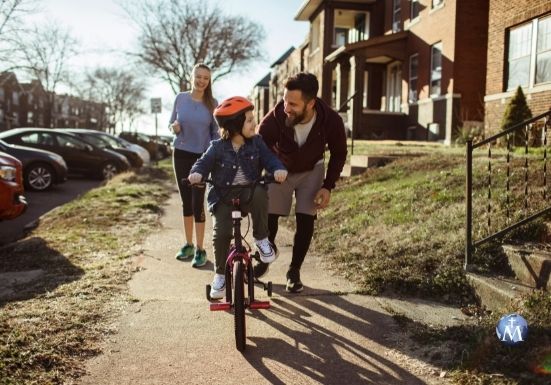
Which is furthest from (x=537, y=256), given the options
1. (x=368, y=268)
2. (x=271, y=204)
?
(x=271, y=204)

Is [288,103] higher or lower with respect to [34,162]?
higher

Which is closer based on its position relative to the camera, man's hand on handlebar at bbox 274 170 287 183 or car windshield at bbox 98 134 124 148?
man's hand on handlebar at bbox 274 170 287 183

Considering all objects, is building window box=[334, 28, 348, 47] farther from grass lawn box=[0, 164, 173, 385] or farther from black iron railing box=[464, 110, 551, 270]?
black iron railing box=[464, 110, 551, 270]

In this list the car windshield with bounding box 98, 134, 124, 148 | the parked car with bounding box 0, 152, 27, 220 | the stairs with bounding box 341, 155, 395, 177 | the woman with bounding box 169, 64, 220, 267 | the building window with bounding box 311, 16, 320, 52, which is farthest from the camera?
the building window with bounding box 311, 16, 320, 52

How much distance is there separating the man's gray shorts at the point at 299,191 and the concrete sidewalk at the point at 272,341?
0.75 m

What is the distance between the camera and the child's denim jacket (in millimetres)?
3963

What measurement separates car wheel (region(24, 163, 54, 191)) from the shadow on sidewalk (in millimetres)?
10619

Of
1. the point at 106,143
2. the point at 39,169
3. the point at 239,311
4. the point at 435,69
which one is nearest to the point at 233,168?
the point at 239,311

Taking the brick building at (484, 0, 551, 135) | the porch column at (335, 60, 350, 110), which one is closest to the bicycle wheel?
the brick building at (484, 0, 551, 135)

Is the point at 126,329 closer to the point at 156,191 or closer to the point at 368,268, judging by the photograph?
the point at 368,268

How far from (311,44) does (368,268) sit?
2752 cm

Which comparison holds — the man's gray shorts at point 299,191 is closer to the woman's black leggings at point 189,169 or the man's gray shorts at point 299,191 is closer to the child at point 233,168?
the child at point 233,168

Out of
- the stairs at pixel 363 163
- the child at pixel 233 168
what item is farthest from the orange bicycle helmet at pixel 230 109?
the stairs at pixel 363 163

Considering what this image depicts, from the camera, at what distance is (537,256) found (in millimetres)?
4320
